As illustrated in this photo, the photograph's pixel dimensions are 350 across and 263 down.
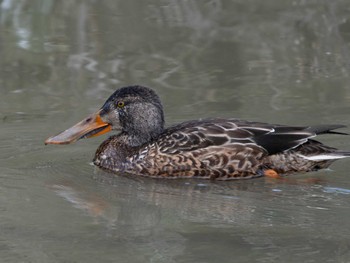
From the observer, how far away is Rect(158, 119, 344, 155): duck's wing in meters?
9.66

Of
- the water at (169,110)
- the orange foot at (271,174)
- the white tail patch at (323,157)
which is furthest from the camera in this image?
the orange foot at (271,174)

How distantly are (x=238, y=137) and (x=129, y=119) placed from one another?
116 cm

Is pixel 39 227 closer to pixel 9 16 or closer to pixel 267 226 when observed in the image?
pixel 267 226

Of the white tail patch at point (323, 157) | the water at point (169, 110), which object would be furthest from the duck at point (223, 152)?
the water at point (169, 110)

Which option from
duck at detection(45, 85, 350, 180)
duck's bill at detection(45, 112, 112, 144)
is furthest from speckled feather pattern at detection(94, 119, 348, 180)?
duck's bill at detection(45, 112, 112, 144)

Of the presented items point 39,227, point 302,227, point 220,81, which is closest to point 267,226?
point 302,227

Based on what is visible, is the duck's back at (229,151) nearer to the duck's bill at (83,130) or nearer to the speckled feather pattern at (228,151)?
the speckled feather pattern at (228,151)

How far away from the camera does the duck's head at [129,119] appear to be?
33.2 feet

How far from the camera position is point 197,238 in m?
7.46

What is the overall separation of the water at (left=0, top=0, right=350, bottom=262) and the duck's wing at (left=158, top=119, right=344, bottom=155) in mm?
350

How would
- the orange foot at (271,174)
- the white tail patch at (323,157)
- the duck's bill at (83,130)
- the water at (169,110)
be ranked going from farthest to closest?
1. the duck's bill at (83,130)
2. the orange foot at (271,174)
3. the white tail patch at (323,157)
4. the water at (169,110)

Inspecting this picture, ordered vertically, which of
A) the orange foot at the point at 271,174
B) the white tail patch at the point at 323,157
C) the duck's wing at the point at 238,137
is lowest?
the orange foot at the point at 271,174

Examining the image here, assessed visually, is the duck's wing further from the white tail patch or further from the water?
the water

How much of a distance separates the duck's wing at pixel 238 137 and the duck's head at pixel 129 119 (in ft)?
1.16
